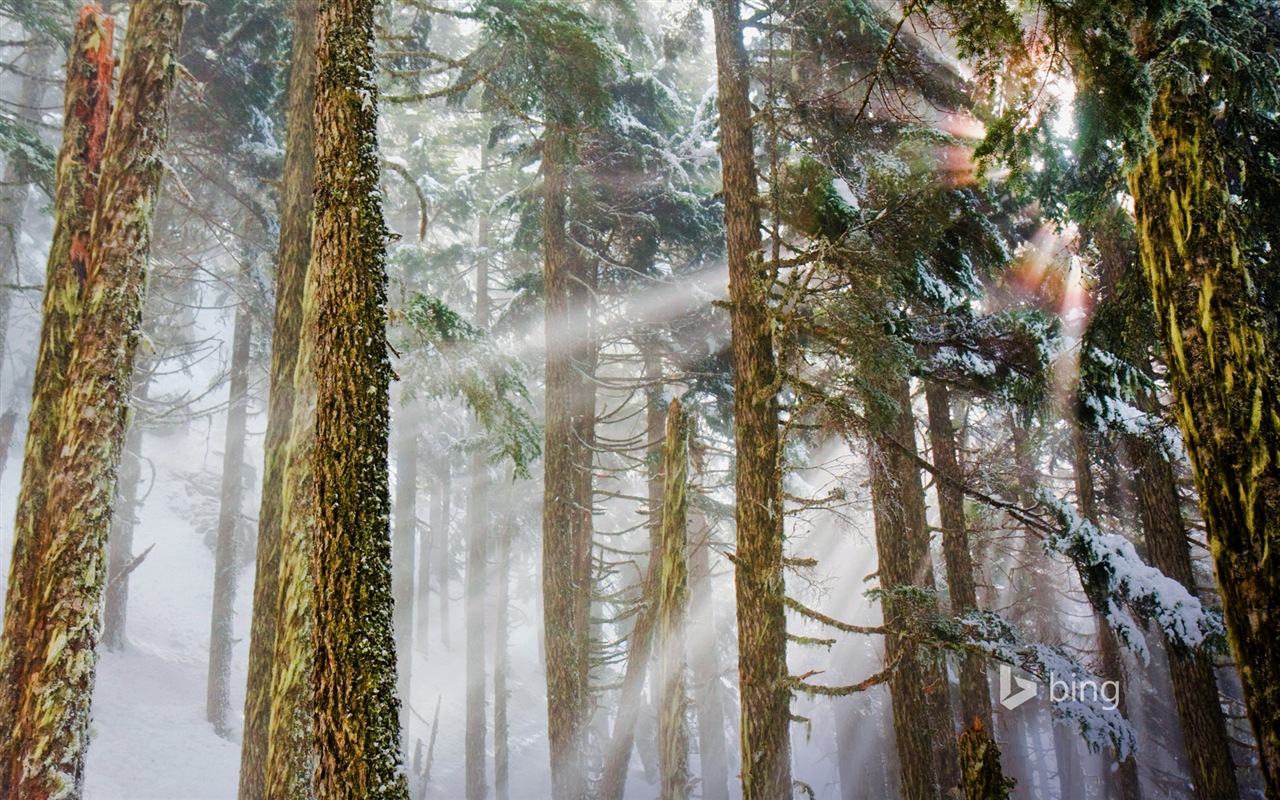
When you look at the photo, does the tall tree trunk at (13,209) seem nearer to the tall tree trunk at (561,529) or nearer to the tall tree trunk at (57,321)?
the tall tree trunk at (57,321)

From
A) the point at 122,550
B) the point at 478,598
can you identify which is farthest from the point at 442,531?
the point at 122,550

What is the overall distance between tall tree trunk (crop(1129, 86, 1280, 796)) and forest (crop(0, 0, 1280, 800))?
0.02m

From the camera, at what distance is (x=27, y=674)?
17.1 ft

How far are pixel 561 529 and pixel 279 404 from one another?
424 cm

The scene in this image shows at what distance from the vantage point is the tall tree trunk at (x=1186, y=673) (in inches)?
333

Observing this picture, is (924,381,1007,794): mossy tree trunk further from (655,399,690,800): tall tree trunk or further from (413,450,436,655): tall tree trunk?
(413,450,436,655): tall tree trunk

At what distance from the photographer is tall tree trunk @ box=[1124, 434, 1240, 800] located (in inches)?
333

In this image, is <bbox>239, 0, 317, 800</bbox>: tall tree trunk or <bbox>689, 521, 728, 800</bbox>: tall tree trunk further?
<bbox>689, 521, 728, 800</bbox>: tall tree trunk

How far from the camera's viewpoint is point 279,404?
752 cm

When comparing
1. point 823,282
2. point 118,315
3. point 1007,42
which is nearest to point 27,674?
point 118,315

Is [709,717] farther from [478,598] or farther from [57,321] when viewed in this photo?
[57,321]

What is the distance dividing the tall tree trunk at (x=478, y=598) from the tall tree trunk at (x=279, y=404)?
25.1 ft

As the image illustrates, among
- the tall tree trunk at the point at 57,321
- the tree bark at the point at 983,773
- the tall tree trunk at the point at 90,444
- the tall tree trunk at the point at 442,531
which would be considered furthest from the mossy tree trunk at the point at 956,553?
the tall tree trunk at the point at 442,531

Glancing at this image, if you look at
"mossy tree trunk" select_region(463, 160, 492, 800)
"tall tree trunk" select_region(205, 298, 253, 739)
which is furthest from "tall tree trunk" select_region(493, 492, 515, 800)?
"tall tree trunk" select_region(205, 298, 253, 739)
